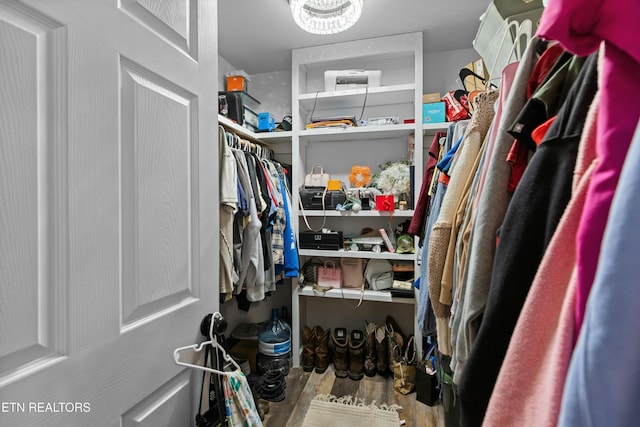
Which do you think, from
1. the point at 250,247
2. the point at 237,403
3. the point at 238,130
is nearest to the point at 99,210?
the point at 237,403

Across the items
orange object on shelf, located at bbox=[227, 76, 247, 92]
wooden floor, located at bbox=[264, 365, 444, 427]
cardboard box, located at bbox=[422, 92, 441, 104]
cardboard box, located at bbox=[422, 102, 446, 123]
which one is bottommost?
wooden floor, located at bbox=[264, 365, 444, 427]

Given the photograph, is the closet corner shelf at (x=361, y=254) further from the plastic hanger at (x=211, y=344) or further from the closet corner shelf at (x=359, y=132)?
the plastic hanger at (x=211, y=344)

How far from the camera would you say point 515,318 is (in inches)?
16.8

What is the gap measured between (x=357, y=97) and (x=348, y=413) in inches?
84.5

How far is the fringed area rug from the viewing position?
5.49 ft

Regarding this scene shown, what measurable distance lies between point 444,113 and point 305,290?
163 cm

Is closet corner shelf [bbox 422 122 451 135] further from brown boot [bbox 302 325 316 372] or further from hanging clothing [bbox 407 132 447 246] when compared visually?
brown boot [bbox 302 325 316 372]

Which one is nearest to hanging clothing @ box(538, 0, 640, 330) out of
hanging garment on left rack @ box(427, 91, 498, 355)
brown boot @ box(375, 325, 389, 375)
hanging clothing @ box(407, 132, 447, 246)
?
hanging garment on left rack @ box(427, 91, 498, 355)

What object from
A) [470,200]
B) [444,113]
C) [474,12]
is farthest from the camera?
[444,113]

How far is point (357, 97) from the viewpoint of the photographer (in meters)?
2.25

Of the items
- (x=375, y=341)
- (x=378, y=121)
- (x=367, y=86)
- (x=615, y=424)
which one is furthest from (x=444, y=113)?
(x=615, y=424)

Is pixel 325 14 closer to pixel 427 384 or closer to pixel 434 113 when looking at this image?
pixel 434 113

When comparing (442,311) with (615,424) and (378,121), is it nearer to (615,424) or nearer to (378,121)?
(615,424)

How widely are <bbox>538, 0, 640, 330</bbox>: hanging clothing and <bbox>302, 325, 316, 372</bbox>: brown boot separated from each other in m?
2.22
